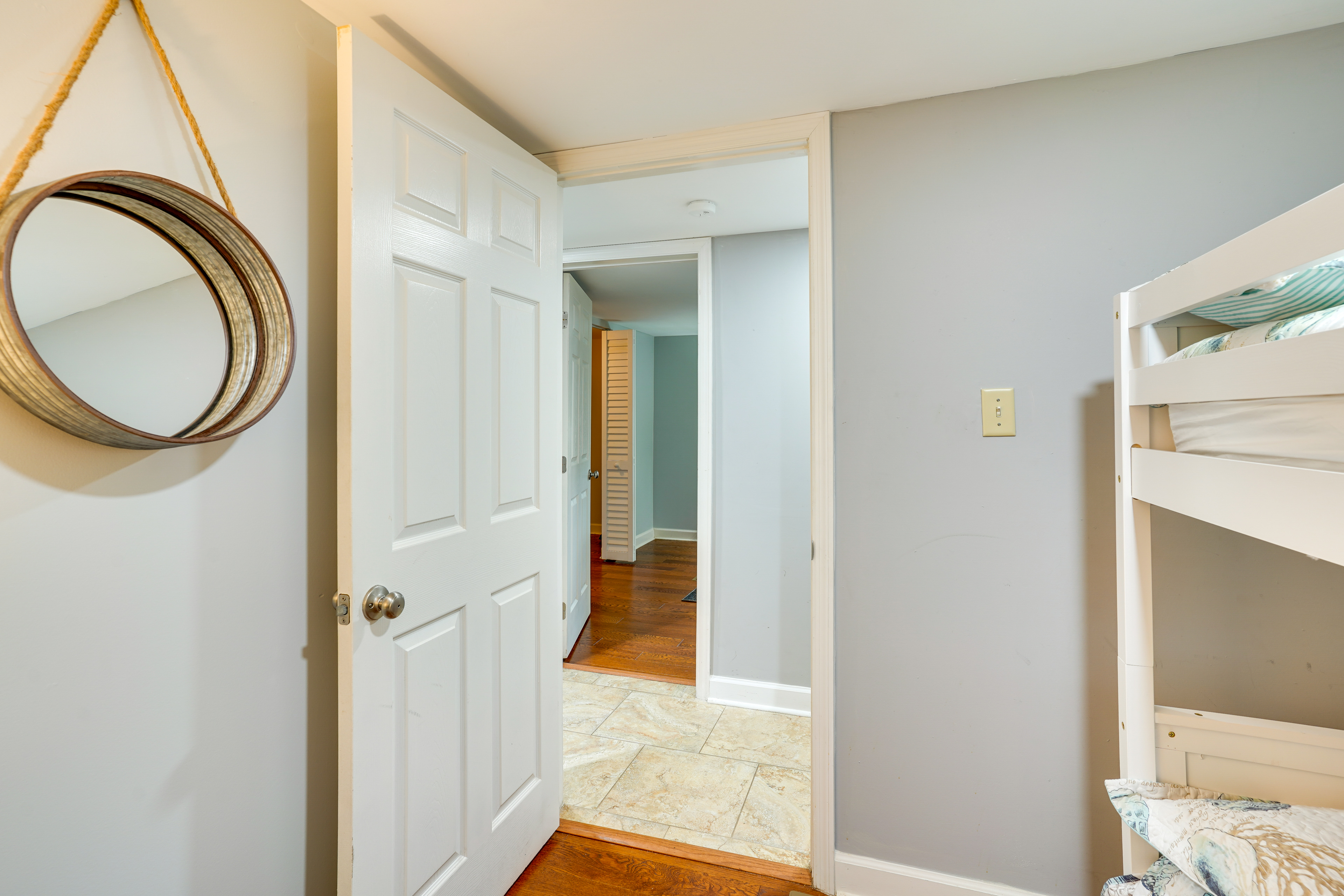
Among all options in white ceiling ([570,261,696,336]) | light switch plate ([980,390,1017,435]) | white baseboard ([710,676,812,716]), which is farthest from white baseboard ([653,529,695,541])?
light switch plate ([980,390,1017,435])

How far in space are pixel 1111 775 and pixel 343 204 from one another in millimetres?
2059

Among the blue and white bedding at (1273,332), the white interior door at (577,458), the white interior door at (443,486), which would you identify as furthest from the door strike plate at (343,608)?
the white interior door at (577,458)

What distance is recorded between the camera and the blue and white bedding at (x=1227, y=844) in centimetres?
76

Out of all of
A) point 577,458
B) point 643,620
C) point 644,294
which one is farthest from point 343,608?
point 644,294

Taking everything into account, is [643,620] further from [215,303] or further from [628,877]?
[215,303]

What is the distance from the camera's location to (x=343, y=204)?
3.61 ft

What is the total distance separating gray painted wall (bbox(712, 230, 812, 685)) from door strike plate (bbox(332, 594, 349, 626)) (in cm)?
178

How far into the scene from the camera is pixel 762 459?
2637 mm

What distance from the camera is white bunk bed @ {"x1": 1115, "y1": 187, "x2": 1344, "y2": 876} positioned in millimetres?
749

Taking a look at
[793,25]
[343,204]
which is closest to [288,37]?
[343,204]

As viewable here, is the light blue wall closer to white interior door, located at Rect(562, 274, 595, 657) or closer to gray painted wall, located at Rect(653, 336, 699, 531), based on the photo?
gray painted wall, located at Rect(653, 336, 699, 531)

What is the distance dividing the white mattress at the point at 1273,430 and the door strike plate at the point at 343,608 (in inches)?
56.3

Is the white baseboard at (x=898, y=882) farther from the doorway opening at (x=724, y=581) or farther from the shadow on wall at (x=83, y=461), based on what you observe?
the shadow on wall at (x=83, y=461)

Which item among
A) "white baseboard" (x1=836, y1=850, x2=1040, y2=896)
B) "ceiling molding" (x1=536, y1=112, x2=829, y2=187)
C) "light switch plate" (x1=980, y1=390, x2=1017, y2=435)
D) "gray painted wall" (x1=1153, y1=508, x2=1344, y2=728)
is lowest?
"white baseboard" (x1=836, y1=850, x2=1040, y2=896)
